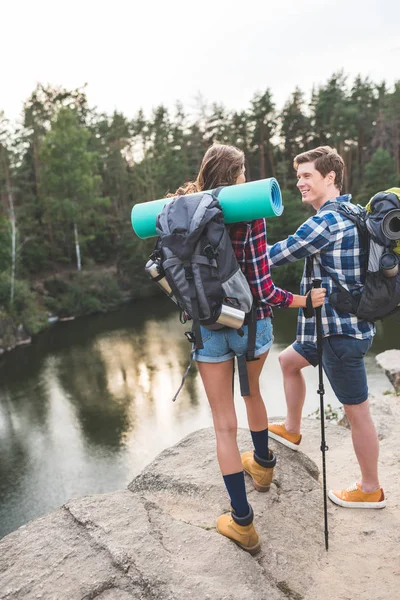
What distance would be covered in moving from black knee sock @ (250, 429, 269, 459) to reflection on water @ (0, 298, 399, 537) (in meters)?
7.39

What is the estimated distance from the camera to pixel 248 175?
32.8m

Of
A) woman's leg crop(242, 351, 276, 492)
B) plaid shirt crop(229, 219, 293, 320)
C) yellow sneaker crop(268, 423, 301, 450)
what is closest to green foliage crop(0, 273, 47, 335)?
yellow sneaker crop(268, 423, 301, 450)

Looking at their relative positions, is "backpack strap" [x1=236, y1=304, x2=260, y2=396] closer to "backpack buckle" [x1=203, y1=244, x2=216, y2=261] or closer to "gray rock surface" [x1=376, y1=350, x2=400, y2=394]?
"backpack buckle" [x1=203, y1=244, x2=216, y2=261]

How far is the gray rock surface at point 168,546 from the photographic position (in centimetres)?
194

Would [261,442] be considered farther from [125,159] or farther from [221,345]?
[125,159]

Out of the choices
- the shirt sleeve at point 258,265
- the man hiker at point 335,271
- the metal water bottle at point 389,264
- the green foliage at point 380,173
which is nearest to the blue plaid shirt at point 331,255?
the man hiker at point 335,271

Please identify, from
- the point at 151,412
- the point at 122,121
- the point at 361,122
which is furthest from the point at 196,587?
the point at 122,121

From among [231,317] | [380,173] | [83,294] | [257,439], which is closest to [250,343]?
[231,317]

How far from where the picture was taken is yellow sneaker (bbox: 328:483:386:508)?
2707 mm

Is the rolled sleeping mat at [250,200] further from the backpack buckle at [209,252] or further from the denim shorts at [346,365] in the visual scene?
the denim shorts at [346,365]

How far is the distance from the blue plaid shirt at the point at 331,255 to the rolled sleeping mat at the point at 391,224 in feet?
0.46

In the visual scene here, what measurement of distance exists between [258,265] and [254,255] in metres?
0.05

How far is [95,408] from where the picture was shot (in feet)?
44.1

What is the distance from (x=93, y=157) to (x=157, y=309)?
980 cm
